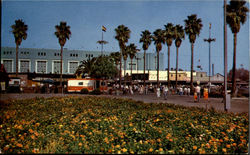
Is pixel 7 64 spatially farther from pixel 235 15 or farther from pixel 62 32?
pixel 235 15

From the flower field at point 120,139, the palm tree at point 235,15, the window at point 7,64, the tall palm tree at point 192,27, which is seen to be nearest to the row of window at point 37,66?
the window at point 7,64

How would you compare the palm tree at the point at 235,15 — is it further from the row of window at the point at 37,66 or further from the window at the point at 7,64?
the window at the point at 7,64

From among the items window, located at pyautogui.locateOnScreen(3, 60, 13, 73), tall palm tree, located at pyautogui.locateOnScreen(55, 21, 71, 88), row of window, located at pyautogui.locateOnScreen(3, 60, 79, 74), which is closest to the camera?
tall palm tree, located at pyautogui.locateOnScreen(55, 21, 71, 88)

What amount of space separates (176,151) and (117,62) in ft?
213

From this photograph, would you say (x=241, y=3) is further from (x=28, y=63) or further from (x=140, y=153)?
(x=28, y=63)

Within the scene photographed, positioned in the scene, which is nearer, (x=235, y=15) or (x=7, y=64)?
(x=235, y=15)

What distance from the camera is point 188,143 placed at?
4789 millimetres

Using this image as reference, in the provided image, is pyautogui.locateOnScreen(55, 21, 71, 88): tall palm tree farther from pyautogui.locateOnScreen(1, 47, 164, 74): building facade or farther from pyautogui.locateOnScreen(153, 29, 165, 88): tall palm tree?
pyautogui.locateOnScreen(153, 29, 165, 88): tall palm tree

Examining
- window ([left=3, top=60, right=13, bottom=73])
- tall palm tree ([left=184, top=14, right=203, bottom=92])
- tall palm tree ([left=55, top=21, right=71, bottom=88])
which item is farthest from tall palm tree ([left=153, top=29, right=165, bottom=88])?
window ([left=3, top=60, right=13, bottom=73])

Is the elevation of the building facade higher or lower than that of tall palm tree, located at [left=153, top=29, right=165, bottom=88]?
lower

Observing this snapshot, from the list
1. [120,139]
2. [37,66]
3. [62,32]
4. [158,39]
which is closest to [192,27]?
[158,39]

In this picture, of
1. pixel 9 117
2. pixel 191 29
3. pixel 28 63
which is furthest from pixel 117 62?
pixel 9 117

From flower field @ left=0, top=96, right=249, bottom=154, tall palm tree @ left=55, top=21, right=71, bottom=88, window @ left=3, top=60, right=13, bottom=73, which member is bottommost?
flower field @ left=0, top=96, right=249, bottom=154

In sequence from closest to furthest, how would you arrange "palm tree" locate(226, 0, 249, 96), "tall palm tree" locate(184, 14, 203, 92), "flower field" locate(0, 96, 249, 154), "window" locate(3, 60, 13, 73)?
"flower field" locate(0, 96, 249, 154) → "palm tree" locate(226, 0, 249, 96) → "tall palm tree" locate(184, 14, 203, 92) → "window" locate(3, 60, 13, 73)
